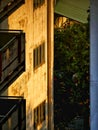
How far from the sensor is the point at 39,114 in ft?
81.5

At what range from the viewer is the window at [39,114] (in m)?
24.1

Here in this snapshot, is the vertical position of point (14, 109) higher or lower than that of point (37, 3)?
lower

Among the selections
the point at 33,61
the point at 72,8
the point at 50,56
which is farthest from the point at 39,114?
the point at 72,8

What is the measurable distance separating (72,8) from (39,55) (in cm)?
355

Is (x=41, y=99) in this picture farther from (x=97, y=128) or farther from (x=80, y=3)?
(x=97, y=128)

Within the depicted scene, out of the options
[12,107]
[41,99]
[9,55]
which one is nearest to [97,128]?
[12,107]

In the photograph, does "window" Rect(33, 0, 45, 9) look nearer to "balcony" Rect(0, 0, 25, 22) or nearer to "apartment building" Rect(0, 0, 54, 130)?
"apartment building" Rect(0, 0, 54, 130)

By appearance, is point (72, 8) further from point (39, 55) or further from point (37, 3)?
point (37, 3)

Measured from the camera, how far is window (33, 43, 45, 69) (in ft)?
78.7

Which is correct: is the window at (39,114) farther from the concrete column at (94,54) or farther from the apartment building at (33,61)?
the concrete column at (94,54)

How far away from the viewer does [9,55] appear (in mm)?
18812

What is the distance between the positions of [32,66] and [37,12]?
1910 mm

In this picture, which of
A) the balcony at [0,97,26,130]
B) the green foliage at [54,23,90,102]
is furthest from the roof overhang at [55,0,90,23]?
the balcony at [0,97,26,130]

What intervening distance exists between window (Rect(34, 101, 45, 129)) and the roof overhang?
13.7 ft
